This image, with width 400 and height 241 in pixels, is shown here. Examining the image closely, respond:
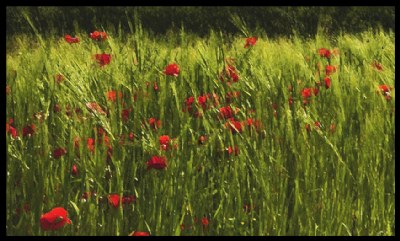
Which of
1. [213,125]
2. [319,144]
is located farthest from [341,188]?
[213,125]

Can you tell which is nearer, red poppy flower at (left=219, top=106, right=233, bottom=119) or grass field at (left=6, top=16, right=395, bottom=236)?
grass field at (left=6, top=16, right=395, bottom=236)

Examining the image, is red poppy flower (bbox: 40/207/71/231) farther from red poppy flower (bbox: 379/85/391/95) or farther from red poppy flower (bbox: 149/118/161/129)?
red poppy flower (bbox: 379/85/391/95)

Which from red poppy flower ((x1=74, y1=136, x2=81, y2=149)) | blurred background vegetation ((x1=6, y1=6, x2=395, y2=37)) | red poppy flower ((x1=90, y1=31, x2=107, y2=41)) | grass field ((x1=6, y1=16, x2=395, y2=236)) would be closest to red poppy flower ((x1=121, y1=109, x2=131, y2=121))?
grass field ((x1=6, y1=16, x2=395, y2=236))

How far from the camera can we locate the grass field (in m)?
1.22

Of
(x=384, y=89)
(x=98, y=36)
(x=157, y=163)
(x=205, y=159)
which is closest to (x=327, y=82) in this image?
(x=384, y=89)

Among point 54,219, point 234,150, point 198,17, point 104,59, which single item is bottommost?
point 54,219

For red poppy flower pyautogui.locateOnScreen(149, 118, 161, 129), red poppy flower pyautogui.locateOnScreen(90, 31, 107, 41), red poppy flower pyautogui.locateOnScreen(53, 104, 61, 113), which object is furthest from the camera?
red poppy flower pyautogui.locateOnScreen(90, 31, 107, 41)

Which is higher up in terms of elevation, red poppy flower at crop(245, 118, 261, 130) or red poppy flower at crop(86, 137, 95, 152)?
red poppy flower at crop(245, 118, 261, 130)

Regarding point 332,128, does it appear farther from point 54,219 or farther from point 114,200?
point 54,219

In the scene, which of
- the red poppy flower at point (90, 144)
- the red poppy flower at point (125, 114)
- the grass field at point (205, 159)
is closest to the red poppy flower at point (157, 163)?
the grass field at point (205, 159)

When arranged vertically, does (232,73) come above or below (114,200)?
above

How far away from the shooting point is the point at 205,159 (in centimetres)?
133

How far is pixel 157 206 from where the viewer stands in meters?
1.21

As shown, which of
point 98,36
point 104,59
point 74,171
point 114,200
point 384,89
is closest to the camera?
point 114,200
